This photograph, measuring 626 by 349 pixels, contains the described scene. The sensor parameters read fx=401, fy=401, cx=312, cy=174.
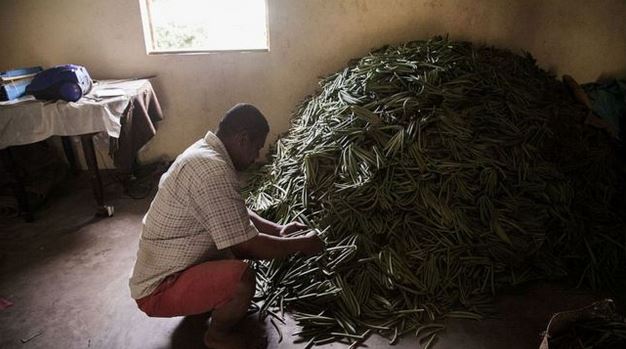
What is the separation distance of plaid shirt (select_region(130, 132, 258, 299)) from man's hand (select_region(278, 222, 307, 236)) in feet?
1.60

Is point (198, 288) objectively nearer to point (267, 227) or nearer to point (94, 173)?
point (267, 227)

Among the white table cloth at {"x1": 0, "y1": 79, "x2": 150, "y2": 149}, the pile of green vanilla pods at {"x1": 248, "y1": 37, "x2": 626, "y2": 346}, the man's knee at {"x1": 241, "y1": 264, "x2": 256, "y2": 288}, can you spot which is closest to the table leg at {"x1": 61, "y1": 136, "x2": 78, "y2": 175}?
the white table cloth at {"x1": 0, "y1": 79, "x2": 150, "y2": 149}

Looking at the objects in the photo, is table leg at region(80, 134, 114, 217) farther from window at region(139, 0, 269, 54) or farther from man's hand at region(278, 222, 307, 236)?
man's hand at region(278, 222, 307, 236)

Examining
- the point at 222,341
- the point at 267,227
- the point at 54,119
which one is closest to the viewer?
the point at 222,341

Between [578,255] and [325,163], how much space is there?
1760mm

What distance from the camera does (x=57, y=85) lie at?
314 cm

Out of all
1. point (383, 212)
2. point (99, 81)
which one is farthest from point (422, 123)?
point (99, 81)

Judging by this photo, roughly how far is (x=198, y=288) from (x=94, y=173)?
2.07m

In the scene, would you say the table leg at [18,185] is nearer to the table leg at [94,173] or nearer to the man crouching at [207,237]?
the table leg at [94,173]

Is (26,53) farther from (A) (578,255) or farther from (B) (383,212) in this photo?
(A) (578,255)

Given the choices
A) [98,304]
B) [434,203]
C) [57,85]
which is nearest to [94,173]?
[57,85]

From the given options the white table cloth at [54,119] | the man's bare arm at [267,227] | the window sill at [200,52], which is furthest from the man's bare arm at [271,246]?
the window sill at [200,52]

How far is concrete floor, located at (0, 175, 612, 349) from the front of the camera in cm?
218

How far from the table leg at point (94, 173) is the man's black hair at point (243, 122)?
196 centimetres
